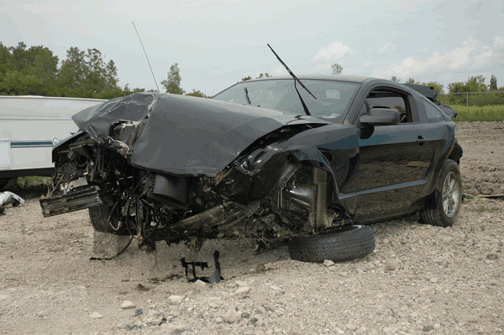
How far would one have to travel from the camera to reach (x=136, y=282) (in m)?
3.91

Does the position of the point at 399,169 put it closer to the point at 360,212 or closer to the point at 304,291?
the point at 360,212

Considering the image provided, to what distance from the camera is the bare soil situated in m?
2.84

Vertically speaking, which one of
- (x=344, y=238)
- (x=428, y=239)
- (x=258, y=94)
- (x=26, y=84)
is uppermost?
(x=26, y=84)

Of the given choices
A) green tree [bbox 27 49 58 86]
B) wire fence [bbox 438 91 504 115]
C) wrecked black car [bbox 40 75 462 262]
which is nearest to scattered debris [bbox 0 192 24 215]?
wrecked black car [bbox 40 75 462 262]

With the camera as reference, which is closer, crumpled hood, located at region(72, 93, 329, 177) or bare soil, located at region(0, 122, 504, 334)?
bare soil, located at region(0, 122, 504, 334)

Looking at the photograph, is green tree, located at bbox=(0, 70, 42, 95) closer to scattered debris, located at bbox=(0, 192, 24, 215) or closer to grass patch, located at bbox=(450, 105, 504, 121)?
scattered debris, located at bbox=(0, 192, 24, 215)

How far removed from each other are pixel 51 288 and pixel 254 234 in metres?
1.70

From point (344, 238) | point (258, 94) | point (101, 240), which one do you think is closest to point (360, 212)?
point (344, 238)

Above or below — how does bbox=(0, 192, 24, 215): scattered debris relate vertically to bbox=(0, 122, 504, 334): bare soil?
above

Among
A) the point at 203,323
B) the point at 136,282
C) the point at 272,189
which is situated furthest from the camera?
the point at 136,282

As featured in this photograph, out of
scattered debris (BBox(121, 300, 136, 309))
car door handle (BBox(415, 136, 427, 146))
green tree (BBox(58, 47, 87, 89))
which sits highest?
green tree (BBox(58, 47, 87, 89))

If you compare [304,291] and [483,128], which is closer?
[304,291]

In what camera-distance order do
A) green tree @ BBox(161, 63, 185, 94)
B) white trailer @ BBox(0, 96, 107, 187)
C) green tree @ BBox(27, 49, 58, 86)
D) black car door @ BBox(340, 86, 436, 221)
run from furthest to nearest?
green tree @ BBox(27, 49, 58, 86) < green tree @ BBox(161, 63, 185, 94) < white trailer @ BBox(0, 96, 107, 187) < black car door @ BBox(340, 86, 436, 221)

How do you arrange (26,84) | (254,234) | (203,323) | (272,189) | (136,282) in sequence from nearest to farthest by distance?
1. (203,323)
2. (272,189)
3. (254,234)
4. (136,282)
5. (26,84)
